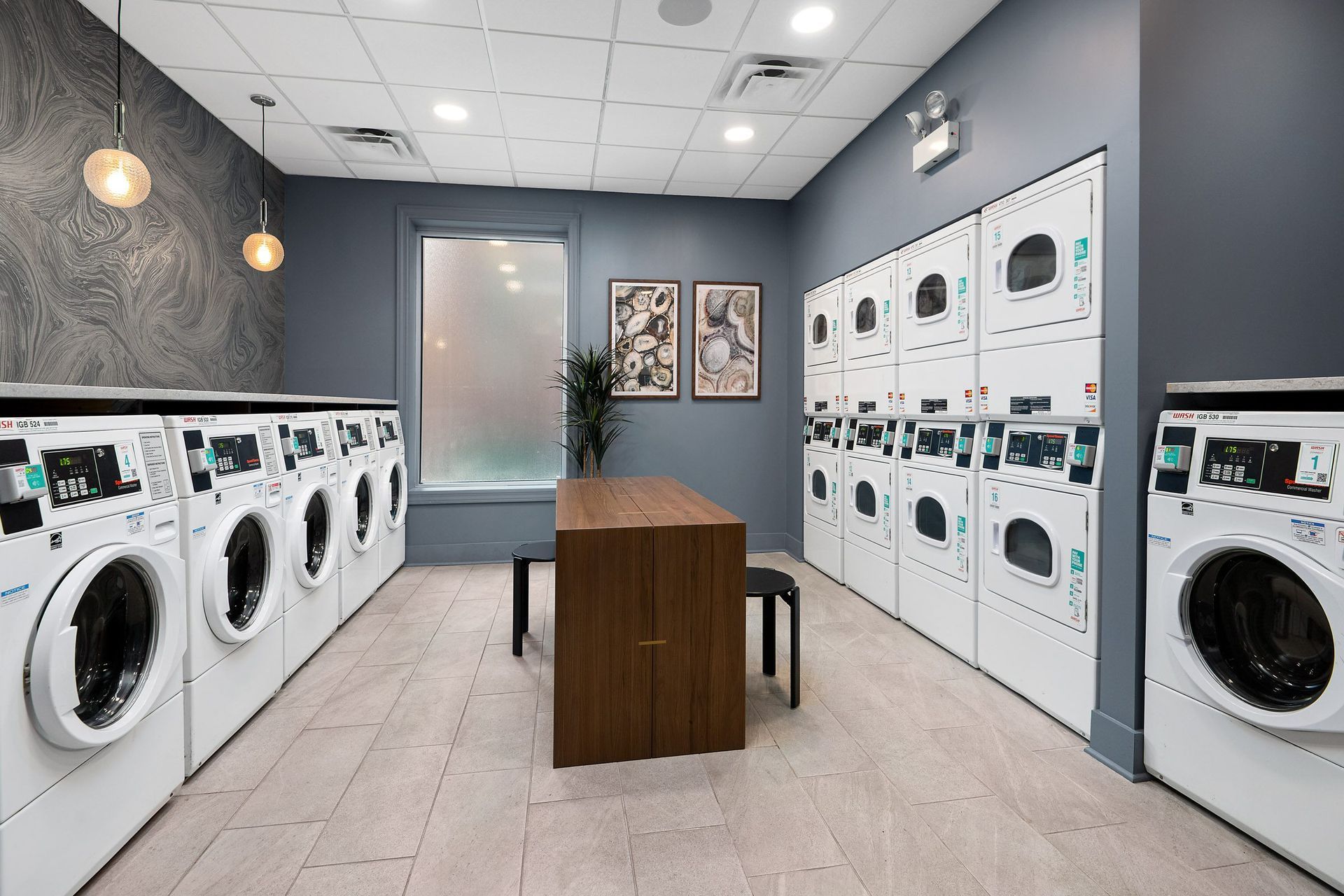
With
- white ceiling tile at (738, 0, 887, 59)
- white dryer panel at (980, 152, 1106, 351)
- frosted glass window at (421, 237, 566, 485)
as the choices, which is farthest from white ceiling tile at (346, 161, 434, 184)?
white dryer panel at (980, 152, 1106, 351)

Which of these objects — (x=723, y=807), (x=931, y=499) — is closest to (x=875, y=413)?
(x=931, y=499)

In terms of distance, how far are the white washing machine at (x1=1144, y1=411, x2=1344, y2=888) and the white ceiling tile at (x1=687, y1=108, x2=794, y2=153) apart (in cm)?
253

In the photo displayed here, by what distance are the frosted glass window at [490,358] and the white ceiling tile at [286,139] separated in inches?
34.6

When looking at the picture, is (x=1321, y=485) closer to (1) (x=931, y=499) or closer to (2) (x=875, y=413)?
(1) (x=931, y=499)

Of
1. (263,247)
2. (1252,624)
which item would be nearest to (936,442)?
(1252,624)

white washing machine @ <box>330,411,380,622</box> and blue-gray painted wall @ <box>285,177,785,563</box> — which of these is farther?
blue-gray painted wall @ <box>285,177,785,563</box>

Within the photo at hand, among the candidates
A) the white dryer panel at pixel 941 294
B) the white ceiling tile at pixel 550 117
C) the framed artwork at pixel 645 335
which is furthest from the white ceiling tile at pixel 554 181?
the white dryer panel at pixel 941 294

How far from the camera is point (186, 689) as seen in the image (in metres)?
1.79

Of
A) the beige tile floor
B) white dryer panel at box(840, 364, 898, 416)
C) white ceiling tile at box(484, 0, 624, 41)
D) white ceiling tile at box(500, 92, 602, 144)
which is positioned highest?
white ceiling tile at box(500, 92, 602, 144)

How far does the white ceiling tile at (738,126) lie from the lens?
338 centimetres

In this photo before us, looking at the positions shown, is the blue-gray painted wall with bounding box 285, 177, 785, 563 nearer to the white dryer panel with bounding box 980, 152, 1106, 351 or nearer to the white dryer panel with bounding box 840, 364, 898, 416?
the white dryer panel with bounding box 840, 364, 898, 416

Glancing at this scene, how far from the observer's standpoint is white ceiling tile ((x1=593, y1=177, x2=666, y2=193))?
4344mm

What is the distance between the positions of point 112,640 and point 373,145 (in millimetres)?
3241

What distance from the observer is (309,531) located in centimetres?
273
